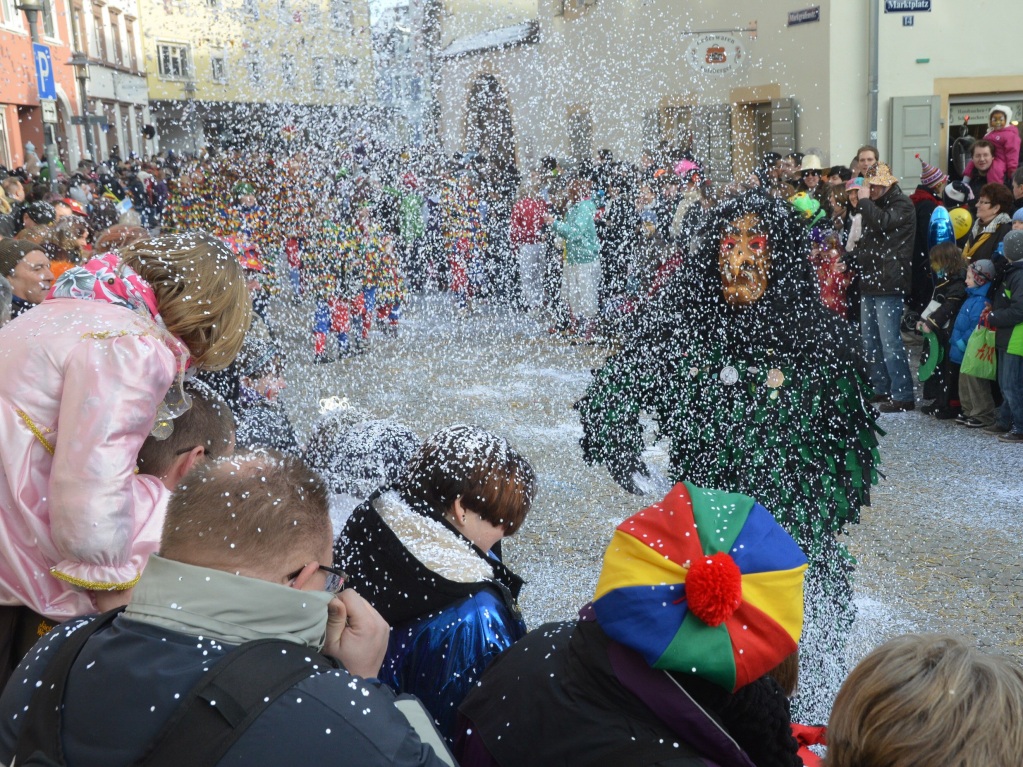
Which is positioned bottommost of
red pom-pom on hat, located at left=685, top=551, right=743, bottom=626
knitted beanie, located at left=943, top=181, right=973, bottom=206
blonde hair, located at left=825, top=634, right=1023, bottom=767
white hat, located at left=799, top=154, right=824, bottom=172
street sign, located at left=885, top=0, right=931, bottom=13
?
blonde hair, located at left=825, top=634, right=1023, bottom=767

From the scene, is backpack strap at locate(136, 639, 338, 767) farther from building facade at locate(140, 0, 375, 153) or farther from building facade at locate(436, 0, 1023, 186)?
building facade at locate(140, 0, 375, 153)

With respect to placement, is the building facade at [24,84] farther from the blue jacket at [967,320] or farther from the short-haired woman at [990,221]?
the blue jacket at [967,320]

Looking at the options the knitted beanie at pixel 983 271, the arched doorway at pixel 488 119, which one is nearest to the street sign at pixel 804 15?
the knitted beanie at pixel 983 271

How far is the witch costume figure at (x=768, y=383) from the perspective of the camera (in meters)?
2.86

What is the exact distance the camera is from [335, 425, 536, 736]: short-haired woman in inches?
77.4

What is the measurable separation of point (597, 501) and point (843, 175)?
5219 mm

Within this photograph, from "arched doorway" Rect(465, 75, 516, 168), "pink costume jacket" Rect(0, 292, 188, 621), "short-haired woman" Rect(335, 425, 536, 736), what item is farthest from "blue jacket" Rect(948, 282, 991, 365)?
"arched doorway" Rect(465, 75, 516, 168)

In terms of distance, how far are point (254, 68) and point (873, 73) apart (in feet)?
82.5

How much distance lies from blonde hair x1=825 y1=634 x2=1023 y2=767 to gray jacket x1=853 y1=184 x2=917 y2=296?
6455 mm

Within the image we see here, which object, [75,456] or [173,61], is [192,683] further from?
[173,61]

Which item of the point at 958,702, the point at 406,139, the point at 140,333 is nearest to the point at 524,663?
the point at 958,702

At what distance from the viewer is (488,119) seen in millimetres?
21703

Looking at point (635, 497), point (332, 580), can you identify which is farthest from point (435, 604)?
point (635, 497)

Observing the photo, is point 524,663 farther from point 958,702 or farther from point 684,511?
point 958,702
